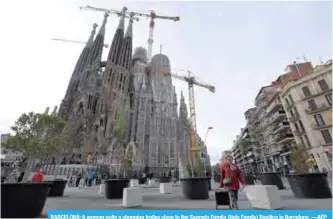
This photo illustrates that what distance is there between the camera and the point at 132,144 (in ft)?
151

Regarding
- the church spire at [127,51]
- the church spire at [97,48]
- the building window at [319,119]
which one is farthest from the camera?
the church spire at [127,51]

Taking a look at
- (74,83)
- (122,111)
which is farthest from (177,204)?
(74,83)

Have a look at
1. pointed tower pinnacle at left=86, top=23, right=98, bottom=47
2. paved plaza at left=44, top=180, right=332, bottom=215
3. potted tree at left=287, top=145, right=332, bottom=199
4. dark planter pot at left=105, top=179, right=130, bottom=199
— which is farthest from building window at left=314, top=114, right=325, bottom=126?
pointed tower pinnacle at left=86, top=23, right=98, bottom=47

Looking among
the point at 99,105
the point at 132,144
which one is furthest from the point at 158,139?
the point at 99,105

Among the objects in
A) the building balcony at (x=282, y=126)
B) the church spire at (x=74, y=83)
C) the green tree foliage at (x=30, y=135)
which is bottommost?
the green tree foliage at (x=30, y=135)

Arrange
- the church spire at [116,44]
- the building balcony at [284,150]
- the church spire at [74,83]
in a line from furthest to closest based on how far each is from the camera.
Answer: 1. the church spire at [116,44]
2. the church spire at [74,83]
3. the building balcony at [284,150]

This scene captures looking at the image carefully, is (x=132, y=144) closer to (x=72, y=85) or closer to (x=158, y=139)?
(x=158, y=139)

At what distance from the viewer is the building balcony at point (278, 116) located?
38944mm

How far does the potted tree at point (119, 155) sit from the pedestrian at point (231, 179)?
6072mm

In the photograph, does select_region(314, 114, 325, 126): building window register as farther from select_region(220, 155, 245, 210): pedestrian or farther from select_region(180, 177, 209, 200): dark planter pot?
select_region(220, 155, 245, 210): pedestrian

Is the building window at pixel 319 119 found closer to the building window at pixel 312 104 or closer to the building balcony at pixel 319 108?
the building balcony at pixel 319 108

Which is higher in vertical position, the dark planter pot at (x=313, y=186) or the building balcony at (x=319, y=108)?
the building balcony at (x=319, y=108)

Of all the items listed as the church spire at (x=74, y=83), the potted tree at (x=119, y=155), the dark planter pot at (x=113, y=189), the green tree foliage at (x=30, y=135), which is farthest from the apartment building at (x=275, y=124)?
the church spire at (x=74, y=83)

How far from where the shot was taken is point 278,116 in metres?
39.7
